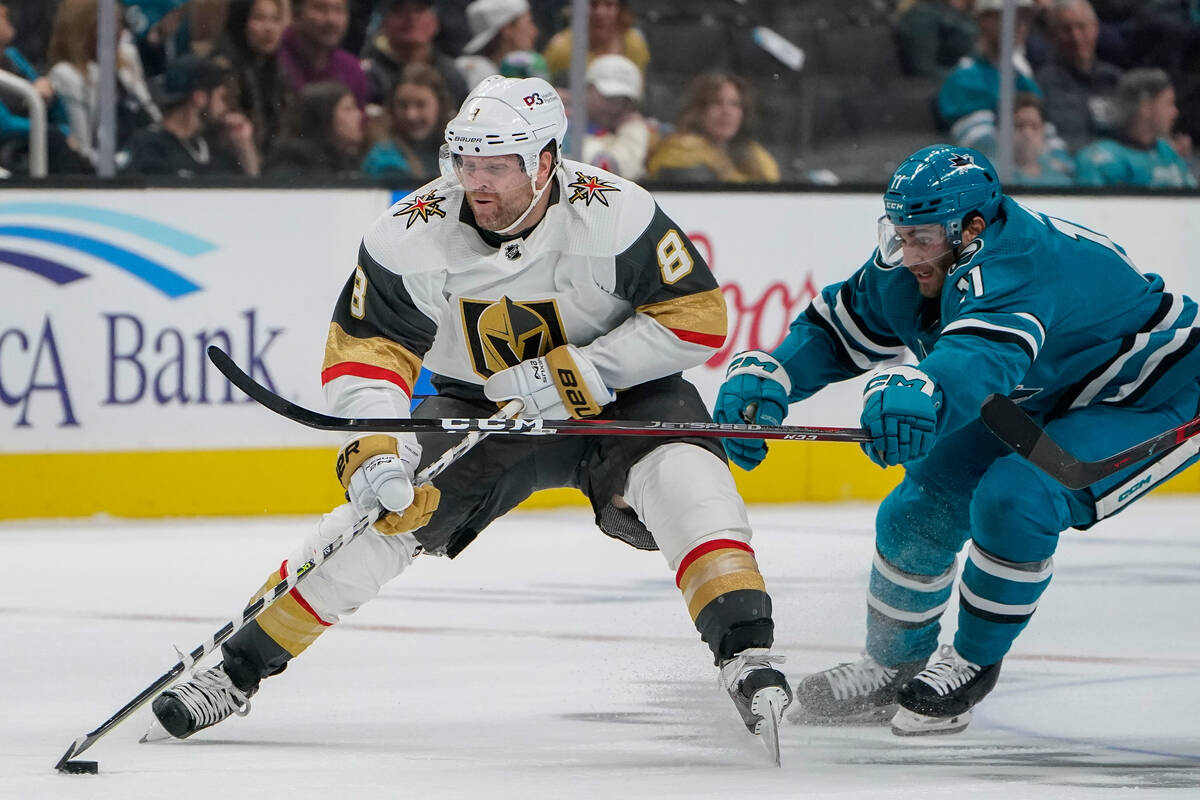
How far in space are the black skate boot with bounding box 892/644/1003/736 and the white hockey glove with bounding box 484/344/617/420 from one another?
2.36ft

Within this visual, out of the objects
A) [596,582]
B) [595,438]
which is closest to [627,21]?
[596,582]

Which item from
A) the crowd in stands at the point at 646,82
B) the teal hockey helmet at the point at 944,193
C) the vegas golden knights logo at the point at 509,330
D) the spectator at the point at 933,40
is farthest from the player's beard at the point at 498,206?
the spectator at the point at 933,40

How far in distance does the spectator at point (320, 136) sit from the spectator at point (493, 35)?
14.5 inches

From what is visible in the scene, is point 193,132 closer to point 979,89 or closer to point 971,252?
point 979,89

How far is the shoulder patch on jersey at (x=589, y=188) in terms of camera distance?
3.24 m

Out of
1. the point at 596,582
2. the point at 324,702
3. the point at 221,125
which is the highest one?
the point at 221,125

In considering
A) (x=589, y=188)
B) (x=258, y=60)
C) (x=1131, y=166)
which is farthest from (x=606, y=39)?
(x=589, y=188)

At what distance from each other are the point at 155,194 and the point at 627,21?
153 cm

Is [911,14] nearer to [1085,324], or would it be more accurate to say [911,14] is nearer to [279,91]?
[279,91]

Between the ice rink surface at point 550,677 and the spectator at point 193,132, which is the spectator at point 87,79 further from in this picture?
the ice rink surface at point 550,677

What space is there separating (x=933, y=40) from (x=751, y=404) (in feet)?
10.2

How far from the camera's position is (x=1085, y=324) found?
3.23 meters

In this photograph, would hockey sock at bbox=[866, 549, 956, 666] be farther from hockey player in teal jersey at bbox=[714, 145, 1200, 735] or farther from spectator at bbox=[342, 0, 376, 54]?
spectator at bbox=[342, 0, 376, 54]

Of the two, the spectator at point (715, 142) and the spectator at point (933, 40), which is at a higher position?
the spectator at point (933, 40)
